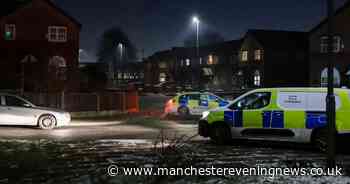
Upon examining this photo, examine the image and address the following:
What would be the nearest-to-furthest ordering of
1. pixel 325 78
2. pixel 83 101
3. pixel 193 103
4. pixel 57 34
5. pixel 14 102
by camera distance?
pixel 14 102 < pixel 193 103 < pixel 83 101 < pixel 57 34 < pixel 325 78

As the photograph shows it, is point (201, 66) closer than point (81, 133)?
No

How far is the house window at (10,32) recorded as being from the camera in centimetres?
3684

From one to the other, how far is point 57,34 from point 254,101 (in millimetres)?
27592

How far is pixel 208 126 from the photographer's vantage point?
13812 millimetres

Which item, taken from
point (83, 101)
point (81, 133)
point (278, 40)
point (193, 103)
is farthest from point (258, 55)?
point (81, 133)

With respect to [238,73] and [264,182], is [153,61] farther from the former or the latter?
[264,182]

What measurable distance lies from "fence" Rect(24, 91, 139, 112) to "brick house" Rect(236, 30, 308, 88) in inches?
→ 1327

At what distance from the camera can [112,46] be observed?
275 ft

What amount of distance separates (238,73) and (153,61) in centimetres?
3230

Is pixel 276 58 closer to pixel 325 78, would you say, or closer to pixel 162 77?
pixel 325 78

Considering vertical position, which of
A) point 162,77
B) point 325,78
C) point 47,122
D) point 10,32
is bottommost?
point 47,122

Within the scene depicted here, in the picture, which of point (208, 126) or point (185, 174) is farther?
point (208, 126)

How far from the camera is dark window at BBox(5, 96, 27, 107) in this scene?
18.0 metres

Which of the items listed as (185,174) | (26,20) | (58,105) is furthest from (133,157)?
(26,20)
